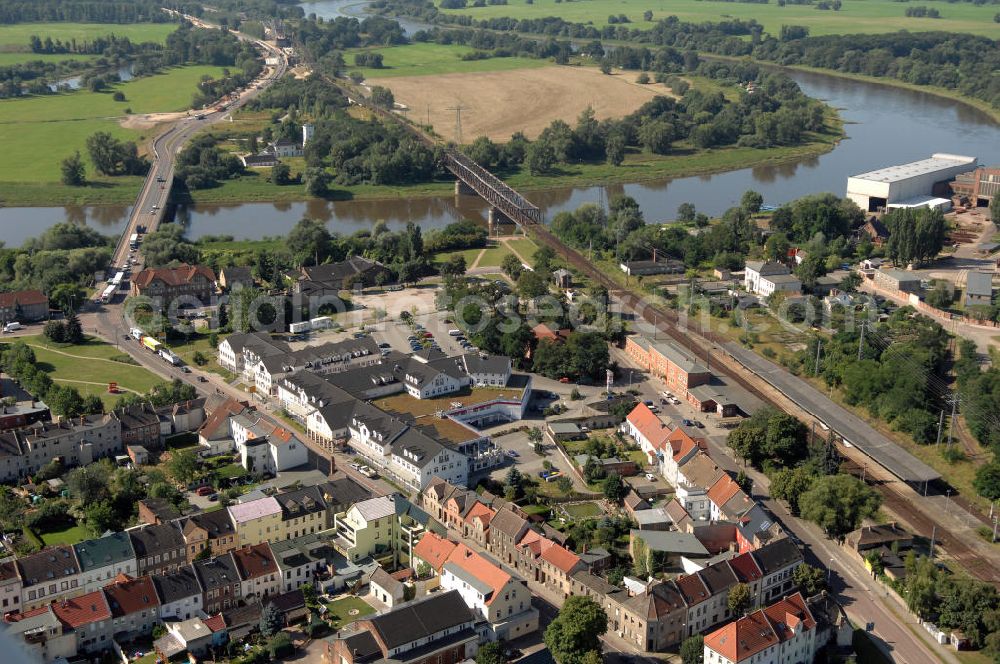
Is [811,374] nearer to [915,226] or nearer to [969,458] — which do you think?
[969,458]

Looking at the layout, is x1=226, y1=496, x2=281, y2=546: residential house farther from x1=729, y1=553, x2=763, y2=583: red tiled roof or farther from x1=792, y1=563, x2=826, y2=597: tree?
x1=792, y1=563, x2=826, y2=597: tree

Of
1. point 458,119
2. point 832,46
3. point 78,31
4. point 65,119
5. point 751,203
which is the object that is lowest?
point 751,203

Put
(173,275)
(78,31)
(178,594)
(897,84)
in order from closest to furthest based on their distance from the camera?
1. (178,594)
2. (173,275)
3. (897,84)
4. (78,31)

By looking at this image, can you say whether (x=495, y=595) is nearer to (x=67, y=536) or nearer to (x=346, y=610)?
(x=346, y=610)

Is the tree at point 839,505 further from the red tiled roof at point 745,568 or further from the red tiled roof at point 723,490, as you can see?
the red tiled roof at point 745,568

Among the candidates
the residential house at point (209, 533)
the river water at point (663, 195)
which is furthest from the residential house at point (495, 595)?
the river water at point (663, 195)

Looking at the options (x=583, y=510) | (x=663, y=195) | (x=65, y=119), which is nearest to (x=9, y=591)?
(x=583, y=510)

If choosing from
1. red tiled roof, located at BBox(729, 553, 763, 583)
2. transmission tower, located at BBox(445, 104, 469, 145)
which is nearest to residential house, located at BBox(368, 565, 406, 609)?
red tiled roof, located at BBox(729, 553, 763, 583)
